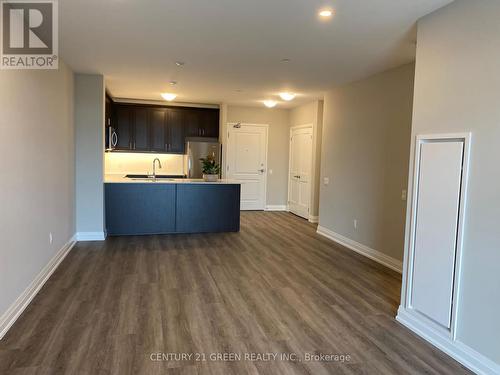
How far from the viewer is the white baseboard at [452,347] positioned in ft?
7.64

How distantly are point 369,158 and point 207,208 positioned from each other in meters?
2.87

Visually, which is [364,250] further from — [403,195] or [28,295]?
[28,295]

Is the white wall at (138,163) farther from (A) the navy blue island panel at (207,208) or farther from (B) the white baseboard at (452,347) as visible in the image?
(B) the white baseboard at (452,347)

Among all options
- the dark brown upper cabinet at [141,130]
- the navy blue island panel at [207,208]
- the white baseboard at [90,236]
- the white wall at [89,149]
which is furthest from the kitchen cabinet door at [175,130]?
the white baseboard at [90,236]

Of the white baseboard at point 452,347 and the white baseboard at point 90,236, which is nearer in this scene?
the white baseboard at point 452,347

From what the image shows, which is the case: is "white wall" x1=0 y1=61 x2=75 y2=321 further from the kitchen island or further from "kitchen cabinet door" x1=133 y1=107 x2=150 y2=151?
"kitchen cabinet door" x1=133 y1=107 x2=150 y2=151

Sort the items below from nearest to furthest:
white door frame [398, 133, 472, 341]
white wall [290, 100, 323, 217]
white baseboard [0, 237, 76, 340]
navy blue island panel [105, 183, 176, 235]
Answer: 1. white door frame [398, 133, 472, 341]
2. white baseboard [0, 237, 76, 340]
3. navy blue island panel [105, 183, 176, 235]
4. white wall [290, 100, 323, 217]

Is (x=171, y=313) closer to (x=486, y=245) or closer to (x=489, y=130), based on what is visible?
(x=486, y=245)

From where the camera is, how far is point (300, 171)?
27.4 ft

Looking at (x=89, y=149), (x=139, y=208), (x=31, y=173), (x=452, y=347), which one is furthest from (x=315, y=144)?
(x=31, y=173)

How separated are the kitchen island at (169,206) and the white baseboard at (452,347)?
3.82 metres

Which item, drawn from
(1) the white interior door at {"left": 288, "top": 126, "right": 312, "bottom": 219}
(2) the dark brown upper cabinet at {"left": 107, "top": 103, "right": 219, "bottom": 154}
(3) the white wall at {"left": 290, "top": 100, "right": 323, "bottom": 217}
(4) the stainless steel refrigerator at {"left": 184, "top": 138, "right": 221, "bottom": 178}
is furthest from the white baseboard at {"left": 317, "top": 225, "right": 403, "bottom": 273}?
(2) the dark brown upper cabinet at {"left": 107, "top": 103, "right": 219, "bottom": 154}

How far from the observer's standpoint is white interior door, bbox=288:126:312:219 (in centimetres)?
793

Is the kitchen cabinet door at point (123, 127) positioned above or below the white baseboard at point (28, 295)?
above
